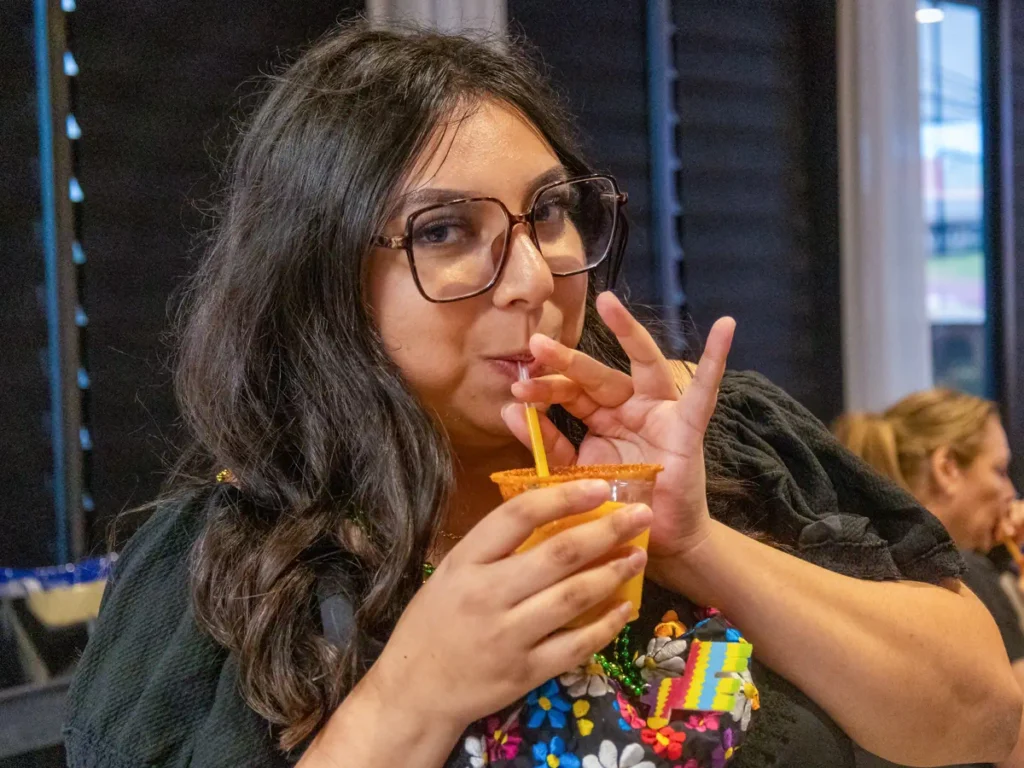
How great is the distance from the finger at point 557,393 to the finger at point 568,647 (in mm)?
301

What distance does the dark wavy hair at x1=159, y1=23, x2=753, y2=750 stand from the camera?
1091 millimetres

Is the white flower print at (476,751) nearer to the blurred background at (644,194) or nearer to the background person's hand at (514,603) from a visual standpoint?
the background person's hand at (514,603)

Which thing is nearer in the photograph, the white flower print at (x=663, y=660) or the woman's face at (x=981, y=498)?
the white flower print at (x=663, y=660)

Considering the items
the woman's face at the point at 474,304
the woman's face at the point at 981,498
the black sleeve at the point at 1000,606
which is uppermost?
the woman's face at the point at 474,304

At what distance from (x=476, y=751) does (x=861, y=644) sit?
44 centimetres

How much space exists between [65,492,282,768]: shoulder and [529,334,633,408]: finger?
0.48 m

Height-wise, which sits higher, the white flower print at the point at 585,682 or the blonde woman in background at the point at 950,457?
the white flower print at the point at 585,682

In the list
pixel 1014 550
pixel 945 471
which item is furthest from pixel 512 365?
pixel 1014 550

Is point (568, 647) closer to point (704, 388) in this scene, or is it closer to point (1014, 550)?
point (704, 388)

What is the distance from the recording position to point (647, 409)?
1071 mm

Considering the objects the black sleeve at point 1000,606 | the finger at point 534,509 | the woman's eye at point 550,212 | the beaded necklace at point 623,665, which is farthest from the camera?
the black sleeve at point 1000,606

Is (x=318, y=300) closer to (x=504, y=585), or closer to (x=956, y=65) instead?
(x=504, y=585)

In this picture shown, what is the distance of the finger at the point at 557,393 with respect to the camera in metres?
1.09

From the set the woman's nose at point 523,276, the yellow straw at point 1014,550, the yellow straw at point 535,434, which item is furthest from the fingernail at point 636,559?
the yellow straw at point 1014,550
